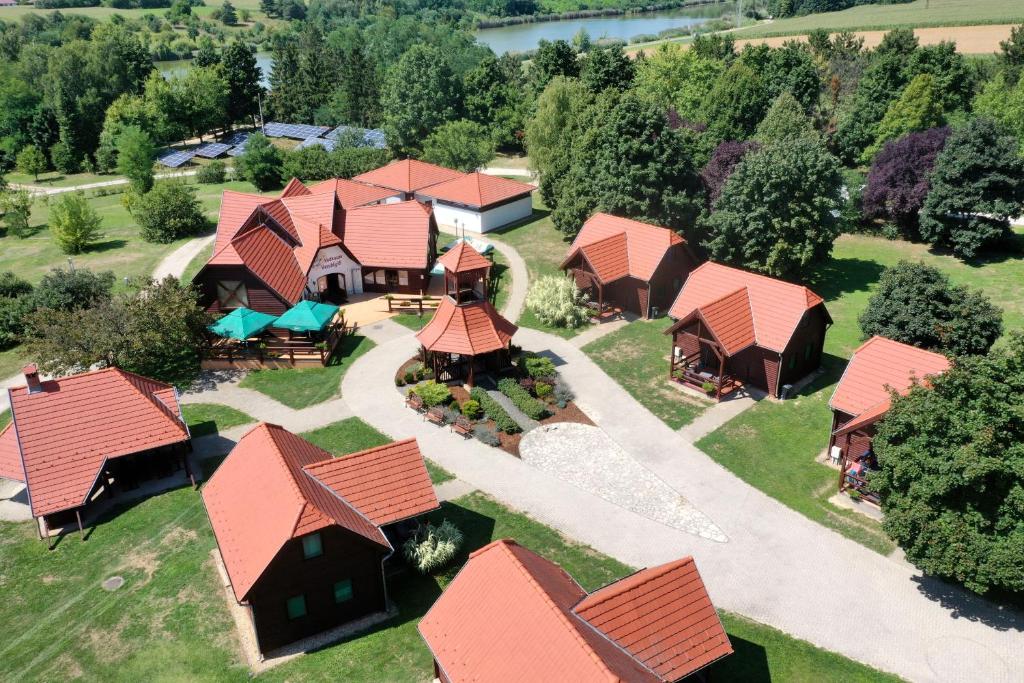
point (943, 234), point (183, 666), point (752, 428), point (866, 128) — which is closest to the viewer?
point (183, 666)

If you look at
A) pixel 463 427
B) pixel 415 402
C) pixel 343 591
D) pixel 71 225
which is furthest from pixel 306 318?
pixel 71 225

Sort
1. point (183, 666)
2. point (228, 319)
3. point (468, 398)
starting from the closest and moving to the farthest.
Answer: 1. point (183, 666)
2. point (468, 398)
3. point (228, 319)

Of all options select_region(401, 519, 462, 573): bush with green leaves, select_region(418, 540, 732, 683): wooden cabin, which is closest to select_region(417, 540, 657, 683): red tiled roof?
select_region(418, 540, 732, 683): wooden cabin

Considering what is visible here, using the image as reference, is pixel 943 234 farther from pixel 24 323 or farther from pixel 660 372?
pixel 24 323

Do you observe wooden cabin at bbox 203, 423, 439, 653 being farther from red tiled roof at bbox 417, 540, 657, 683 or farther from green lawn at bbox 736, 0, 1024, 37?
green lawn at bbox 736, 0, 1024, 37

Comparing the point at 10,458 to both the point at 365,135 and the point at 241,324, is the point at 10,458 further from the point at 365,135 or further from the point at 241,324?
the point at 365,135

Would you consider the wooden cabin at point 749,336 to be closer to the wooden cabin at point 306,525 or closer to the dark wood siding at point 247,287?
the wooden cabin at point 306,525

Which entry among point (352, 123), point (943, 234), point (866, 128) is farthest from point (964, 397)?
point (352, 123)
